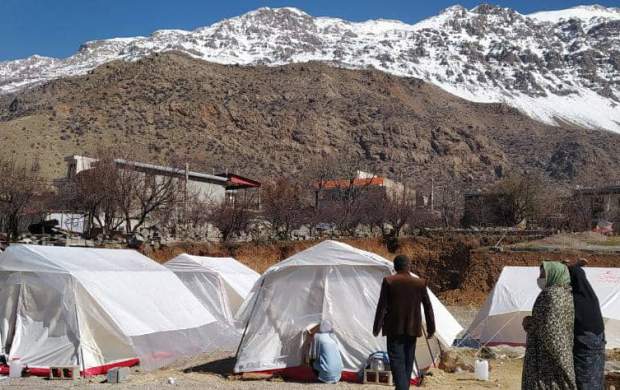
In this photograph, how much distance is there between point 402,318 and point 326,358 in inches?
150

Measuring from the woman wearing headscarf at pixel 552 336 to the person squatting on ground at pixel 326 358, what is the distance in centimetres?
496

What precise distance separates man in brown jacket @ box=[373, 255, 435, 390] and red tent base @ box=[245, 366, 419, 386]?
3.77 metres

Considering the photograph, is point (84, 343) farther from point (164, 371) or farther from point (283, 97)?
point (283, 97)

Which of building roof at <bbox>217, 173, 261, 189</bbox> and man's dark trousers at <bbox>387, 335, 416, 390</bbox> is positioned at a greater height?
building roof at <bbox>217, 173, 261, 189</bbox>

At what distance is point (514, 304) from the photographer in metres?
15.4

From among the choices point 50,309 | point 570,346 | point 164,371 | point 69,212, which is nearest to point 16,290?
point 50,309

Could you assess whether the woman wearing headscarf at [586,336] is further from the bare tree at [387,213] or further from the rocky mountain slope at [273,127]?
the rocky mountain slope at [273,127]

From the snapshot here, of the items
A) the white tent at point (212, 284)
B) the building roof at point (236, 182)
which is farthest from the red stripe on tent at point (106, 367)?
the building roof at point (236, 182)

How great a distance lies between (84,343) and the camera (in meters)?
11.9

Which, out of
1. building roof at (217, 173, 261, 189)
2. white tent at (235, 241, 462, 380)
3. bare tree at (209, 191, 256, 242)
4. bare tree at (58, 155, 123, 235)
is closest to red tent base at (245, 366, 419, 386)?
→ white tent at (235, 241, 462, 380)

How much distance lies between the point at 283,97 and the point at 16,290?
8177cm

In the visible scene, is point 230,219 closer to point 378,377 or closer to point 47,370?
point 47,370

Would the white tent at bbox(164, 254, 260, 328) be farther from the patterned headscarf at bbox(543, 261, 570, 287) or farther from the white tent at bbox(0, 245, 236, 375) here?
the patterned headscarf at bbox(543, 261, 570, 287)

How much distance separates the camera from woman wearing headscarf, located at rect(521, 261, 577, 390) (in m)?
6.71
